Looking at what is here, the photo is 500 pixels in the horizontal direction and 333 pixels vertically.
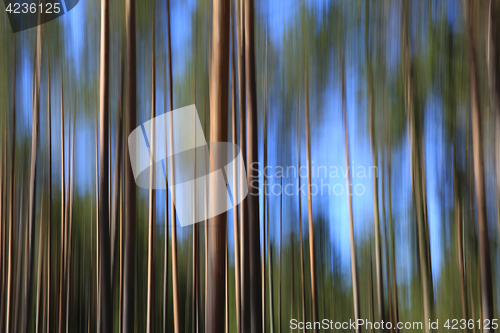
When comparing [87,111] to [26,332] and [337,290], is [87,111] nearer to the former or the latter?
[26,332]

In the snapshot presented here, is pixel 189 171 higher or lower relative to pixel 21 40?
lower

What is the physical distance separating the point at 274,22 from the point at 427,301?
964 mm

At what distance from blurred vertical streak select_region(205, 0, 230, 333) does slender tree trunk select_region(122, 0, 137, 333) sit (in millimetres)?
242

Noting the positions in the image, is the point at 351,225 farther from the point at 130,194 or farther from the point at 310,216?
the point at 130,194

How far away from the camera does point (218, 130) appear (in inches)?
44.9

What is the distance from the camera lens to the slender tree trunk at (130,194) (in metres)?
1.13

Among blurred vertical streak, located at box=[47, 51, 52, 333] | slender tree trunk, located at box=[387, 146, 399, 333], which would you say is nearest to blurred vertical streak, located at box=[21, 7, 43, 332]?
blurred vertical streak, located at box=[47, 51, 52, 333]

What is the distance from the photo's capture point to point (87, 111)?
3.86 ft

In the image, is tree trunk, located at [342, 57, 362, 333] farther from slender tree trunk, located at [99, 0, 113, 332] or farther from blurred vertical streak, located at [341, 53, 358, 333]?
slender tree trunk, located at [99, 0, 113, 332]

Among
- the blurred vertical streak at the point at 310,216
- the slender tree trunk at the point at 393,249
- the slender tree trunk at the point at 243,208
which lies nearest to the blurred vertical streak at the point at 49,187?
the slender tree trunk at the point at 243,208

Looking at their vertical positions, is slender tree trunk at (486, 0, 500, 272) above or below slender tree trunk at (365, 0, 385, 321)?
above

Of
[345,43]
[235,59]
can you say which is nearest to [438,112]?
[345,43]

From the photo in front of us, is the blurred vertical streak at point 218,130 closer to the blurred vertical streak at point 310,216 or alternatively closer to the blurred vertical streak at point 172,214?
the blurred vertical streak at point 172,214

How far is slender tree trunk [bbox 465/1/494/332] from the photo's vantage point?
1.09 meters
